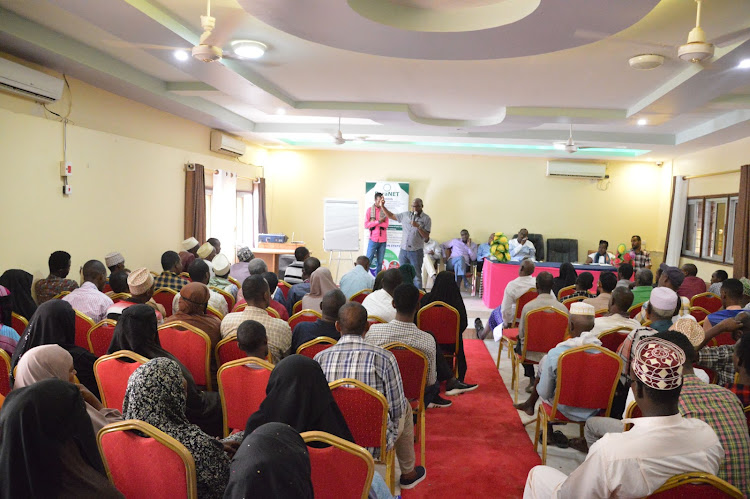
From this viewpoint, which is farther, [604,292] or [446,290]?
[604,292]

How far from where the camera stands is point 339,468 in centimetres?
174

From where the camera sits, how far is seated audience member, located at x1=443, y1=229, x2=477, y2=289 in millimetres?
11133

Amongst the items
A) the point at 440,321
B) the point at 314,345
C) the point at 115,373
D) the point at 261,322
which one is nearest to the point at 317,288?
the point at 440,321

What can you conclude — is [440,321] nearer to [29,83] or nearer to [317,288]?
[317,288]

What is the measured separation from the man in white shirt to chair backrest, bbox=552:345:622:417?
26.6 feet

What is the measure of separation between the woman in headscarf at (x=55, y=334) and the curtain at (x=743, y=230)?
9183 mm

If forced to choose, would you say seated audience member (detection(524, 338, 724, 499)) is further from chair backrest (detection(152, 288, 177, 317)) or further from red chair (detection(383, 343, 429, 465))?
chair backrest (detection(152, 288, 177, 317))

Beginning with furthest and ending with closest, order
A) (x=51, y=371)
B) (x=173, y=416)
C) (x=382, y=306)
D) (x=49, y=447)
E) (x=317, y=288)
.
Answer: (x=317, y=288)
(x=382, y=306)
(x=51, y=371)
(x=173, y=416)
(x=49, y=447)

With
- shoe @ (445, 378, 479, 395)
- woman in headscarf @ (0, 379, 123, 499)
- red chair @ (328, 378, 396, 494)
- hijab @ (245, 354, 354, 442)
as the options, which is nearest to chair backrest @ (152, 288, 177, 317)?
shoe @ (445, 378, 479, 395)

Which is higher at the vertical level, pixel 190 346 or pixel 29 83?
pixel 29 83

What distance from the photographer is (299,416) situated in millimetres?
1941

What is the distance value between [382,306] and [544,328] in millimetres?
1375

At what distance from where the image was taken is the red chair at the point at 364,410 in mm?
2379

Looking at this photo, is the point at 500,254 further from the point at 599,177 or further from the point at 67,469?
the point at 67,469
